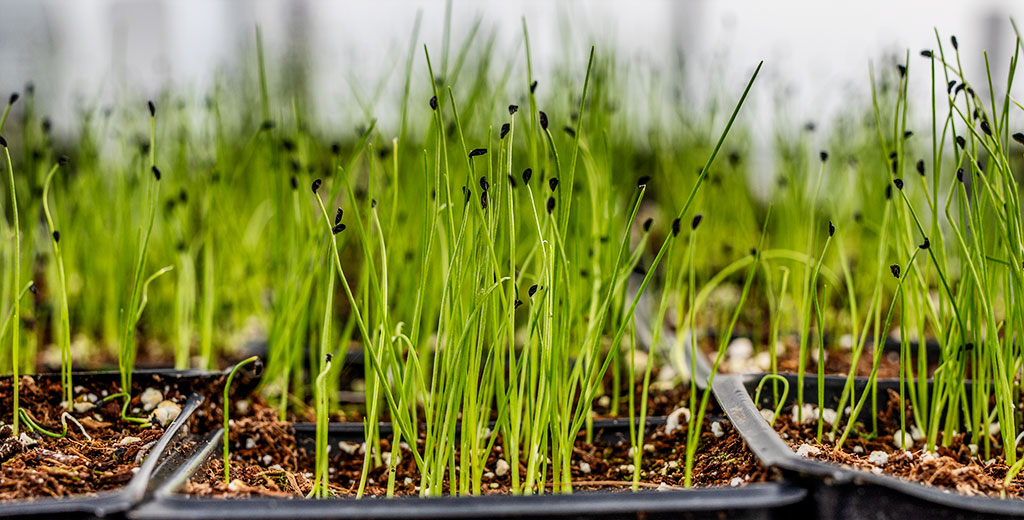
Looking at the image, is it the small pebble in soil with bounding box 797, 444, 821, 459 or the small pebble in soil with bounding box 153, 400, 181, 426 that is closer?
the small pebble in soil with bounding box 797, 444, 821, 459

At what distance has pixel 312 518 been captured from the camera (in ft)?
2.21

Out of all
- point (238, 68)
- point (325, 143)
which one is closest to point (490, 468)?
point (238, 68)

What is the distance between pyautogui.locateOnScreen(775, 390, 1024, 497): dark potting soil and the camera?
0.81 m

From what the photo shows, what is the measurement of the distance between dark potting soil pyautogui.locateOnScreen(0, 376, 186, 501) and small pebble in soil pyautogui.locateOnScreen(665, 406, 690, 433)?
2.31 ft

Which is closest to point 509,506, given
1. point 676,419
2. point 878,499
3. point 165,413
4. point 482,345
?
point 482,345

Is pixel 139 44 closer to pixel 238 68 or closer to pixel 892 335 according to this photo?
pixel 238 68

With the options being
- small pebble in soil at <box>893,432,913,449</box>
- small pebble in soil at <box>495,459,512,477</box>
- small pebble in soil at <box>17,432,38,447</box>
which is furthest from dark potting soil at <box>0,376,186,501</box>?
small pebble in soil at <box>893,432,913,449</box>

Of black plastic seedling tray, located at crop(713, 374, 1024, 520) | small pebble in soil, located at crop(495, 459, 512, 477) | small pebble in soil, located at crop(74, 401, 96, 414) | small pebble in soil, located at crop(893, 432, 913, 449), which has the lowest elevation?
small pebble in soil, located at crop(495, 459, 512, 477)

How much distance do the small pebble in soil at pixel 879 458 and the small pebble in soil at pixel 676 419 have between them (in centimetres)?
25

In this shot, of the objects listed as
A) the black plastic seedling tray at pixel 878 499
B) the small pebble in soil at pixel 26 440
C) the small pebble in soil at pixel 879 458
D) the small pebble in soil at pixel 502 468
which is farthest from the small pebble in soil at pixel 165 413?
the small pebble in soil at pixel 879 458

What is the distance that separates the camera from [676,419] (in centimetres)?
108

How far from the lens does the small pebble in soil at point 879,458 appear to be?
92cm

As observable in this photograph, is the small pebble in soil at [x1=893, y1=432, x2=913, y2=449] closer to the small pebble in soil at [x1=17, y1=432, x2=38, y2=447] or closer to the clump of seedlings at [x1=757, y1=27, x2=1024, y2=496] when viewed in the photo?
the clump of seedlings at [x1=757, y1=27, x2=1024, y2=496]

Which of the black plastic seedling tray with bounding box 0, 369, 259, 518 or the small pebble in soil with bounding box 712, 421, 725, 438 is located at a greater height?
the black plastic seedling tray with bounding box 0, 369, 259, 518
